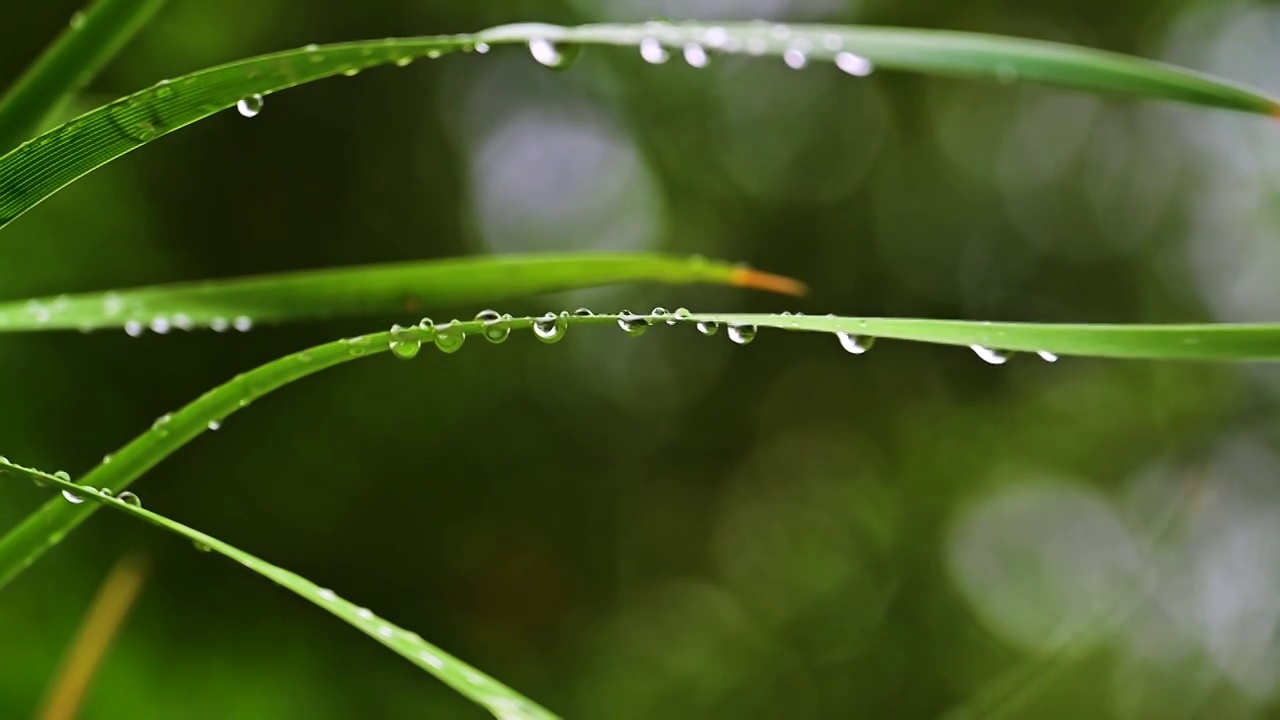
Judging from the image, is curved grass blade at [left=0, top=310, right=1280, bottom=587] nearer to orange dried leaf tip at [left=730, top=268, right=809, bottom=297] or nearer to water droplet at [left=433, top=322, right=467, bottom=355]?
water droplet at [left=433, top=322, right=467, bottom=355]

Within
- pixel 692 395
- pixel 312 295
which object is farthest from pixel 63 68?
pixel 692 395

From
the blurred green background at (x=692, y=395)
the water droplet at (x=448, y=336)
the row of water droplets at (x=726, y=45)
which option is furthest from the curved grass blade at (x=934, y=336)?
the blurred green background at (x=692, y=395)

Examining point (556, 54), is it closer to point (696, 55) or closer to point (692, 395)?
point (696, 55)

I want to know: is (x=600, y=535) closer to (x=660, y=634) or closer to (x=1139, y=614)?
(x=660, y=634)

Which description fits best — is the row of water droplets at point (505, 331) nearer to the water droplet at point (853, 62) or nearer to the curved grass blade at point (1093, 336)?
the curved grass blade at point (1093, 336)

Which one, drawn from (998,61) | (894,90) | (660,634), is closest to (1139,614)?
(660,634)
